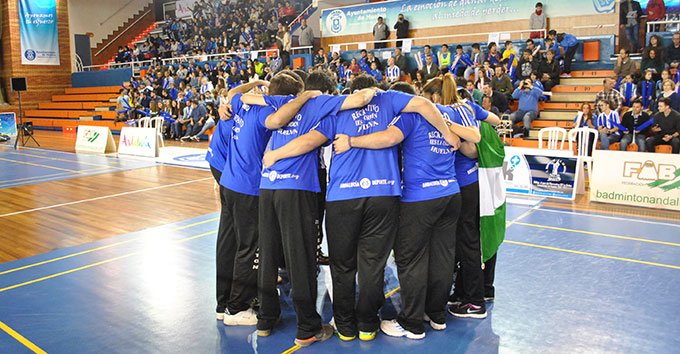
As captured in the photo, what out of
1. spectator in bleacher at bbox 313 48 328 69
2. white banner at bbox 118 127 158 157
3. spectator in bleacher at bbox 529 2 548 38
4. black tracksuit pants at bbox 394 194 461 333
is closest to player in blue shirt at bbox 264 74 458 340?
black tracksuit pants at bbox 394 194 461 333

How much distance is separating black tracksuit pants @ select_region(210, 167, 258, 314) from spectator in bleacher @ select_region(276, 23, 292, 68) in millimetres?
18071

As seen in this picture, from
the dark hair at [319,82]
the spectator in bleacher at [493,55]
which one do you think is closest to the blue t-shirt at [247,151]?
the dark hair at [319,82]

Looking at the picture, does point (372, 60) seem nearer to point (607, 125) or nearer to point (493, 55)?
point (493, 55)

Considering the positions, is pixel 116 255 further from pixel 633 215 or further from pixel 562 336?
pixel 633 215

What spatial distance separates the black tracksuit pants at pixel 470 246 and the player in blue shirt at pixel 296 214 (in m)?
1.26

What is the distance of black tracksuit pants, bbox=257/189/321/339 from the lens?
389cm

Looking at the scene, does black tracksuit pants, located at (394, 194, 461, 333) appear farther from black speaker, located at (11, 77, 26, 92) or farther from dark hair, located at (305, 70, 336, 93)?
Answer: black speaker, located at (11, 77, 26, 92)

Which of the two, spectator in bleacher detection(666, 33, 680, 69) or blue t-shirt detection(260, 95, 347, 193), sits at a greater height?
spectator in bleacher detection(666, 33, 680, 69)

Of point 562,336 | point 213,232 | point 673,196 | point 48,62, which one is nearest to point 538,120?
point 673,196

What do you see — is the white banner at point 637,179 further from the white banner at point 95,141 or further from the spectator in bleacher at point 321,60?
the white banner at point 95,141

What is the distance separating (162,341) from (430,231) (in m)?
2.24

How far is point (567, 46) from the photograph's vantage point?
16.2 metres

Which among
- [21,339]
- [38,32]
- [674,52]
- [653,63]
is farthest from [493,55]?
[38,32]

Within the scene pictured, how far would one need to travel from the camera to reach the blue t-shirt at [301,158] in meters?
3.90
